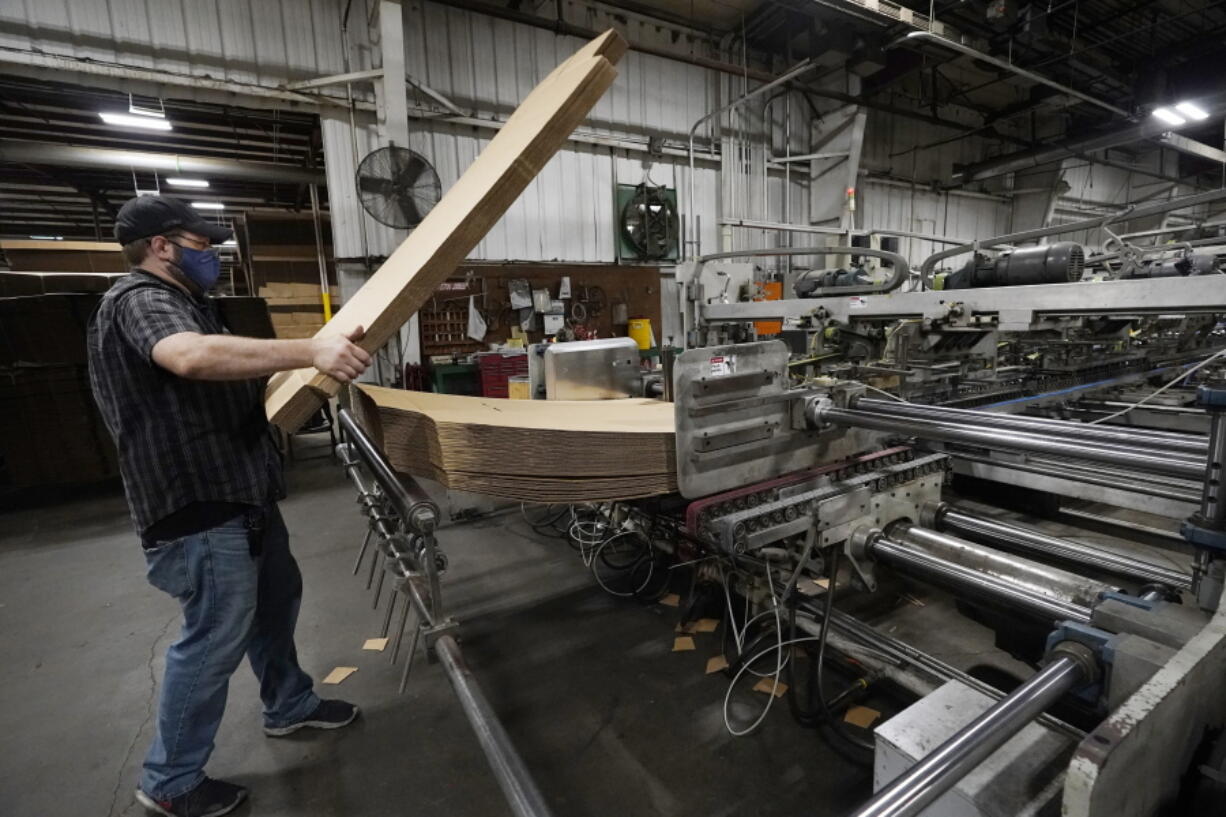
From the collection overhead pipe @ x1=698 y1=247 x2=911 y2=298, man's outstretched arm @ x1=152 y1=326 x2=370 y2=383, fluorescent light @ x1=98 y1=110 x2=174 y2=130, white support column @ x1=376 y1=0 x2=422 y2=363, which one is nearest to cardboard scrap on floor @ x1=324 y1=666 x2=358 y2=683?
man's outstretched arm @ x1=152 y1=326 x2=370 y2=383

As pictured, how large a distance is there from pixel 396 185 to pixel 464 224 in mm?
3634

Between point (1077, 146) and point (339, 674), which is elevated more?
point (1077, 146)

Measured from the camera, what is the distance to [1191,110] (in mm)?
5641

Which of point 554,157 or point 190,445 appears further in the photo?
point 554,157

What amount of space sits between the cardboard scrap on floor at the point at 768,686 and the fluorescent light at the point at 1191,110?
7588 millimetres

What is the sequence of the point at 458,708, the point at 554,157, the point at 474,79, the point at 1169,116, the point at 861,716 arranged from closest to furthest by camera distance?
the point at 861,716 < the point at 458,708 < the point at 554,157 < the point at 474,79 < the point at 1169,116

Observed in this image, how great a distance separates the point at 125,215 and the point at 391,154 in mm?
3325

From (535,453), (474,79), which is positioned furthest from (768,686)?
(474,79)

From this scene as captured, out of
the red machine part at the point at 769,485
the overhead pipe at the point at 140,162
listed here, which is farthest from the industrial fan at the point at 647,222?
the red machine part at the point at 769,485

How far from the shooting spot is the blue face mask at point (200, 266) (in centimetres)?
131

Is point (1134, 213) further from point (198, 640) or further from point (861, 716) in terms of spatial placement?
point (198, 640)

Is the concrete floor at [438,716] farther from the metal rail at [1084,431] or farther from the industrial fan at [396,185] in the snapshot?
the industrial fan at [396,185]

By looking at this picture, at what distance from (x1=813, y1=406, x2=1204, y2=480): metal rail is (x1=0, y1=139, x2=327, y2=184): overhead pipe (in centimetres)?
565

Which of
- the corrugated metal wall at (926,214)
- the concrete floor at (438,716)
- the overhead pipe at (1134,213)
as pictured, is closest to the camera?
the concrete floor at (438,716)
